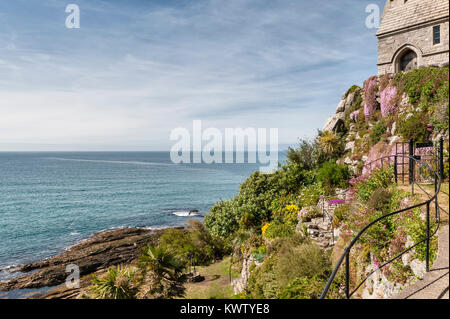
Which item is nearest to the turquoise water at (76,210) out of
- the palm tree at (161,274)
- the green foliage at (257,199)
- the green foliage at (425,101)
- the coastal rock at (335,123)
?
the palm tree at (161,274)

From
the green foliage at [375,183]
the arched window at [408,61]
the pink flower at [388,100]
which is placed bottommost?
the green foliage at [375,183]

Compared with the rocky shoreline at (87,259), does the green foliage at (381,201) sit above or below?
above

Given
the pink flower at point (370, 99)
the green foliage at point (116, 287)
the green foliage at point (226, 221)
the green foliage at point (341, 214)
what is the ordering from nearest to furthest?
the green foliage at point (341, 214) → the green foliage at point (116, 287) → the green foliage at point (226, 221) → the pink flower at point (370, 99)

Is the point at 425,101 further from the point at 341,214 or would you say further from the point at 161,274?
the point at 161,274

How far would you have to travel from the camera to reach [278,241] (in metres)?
11.3

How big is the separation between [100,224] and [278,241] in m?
34.3

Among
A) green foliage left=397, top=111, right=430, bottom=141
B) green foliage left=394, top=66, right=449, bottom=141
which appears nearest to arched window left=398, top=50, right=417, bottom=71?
green foliage left=394, top=66, right=449, bottom=141

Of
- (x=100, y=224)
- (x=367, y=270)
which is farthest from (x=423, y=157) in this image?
(x=100, y=224)

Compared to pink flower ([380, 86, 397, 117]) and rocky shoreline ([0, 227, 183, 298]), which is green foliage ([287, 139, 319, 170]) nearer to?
pink flower ([380, 86, 397, 117])

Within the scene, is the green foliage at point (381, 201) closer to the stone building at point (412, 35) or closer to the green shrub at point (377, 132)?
the green shrub at point (377, 132)

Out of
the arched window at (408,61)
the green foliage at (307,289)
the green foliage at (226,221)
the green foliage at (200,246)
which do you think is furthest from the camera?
the green foliage at (200,246)

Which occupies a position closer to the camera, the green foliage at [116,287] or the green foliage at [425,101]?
the green foliage at [116,287]

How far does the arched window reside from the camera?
65.1 feet

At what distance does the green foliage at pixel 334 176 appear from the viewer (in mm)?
15803
